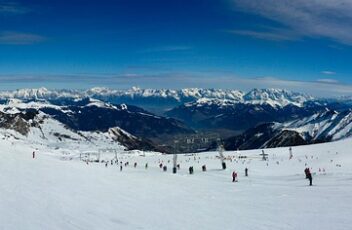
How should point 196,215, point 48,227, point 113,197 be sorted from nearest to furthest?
point 48,227 < point 196,215 < point 113,197

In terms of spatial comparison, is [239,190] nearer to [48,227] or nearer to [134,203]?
[134,203]

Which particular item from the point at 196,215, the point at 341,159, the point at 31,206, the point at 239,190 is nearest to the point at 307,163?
the point at 341,159

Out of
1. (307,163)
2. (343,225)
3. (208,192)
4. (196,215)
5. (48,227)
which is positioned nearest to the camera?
(48,227)

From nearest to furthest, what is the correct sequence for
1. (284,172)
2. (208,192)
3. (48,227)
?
(48,227) < (208,192) < (284,172)

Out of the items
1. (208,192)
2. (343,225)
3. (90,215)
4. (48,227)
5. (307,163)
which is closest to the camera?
(48,227)

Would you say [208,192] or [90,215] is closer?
[90,215]

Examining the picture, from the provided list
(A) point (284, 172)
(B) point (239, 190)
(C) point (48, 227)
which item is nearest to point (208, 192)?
(B) point (239, 190)

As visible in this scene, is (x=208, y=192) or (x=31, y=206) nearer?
(x=31, y=206)

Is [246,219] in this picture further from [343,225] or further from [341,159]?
[341,159]
